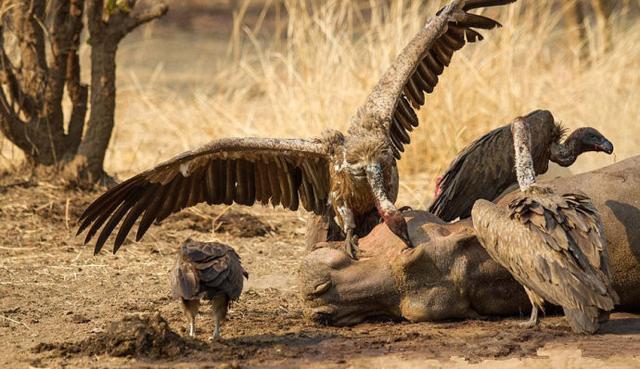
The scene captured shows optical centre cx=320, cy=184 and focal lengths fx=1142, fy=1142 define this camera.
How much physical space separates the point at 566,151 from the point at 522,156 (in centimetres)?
95

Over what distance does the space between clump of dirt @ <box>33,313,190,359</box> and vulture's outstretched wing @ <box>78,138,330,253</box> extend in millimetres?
1120

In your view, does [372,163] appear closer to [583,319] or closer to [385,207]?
[385,207]

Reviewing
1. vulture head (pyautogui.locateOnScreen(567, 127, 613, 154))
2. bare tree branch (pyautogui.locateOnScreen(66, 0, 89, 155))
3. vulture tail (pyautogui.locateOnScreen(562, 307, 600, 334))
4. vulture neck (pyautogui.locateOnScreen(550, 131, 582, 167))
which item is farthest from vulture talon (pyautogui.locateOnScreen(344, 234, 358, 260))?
bare tree branch (pyautogui.locateOnScreen(66, 0, 89, 155))

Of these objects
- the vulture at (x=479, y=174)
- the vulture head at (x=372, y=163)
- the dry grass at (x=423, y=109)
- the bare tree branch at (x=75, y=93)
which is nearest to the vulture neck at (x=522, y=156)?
the vulture at (x=479, y=174)

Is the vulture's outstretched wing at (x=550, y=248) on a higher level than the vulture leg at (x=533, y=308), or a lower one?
higher

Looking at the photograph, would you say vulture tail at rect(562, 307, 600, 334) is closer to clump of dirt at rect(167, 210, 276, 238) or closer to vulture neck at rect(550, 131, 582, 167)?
vulture neck at rect(550, 131, 582, 167)

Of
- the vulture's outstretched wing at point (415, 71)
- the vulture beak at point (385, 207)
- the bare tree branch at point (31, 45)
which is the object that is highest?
the bare tree branch at point (31, 45)

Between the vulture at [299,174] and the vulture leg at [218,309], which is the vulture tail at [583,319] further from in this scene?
the vulture leg at [218,309]

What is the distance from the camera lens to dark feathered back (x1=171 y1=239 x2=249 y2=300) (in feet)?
15.6

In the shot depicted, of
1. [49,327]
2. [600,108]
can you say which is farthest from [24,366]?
[600,108]

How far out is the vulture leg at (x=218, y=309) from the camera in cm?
491

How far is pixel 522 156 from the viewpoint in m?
5.59

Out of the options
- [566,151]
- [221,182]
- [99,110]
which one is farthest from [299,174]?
[99,110]

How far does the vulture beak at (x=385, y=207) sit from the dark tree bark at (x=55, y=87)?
9.21 ft
